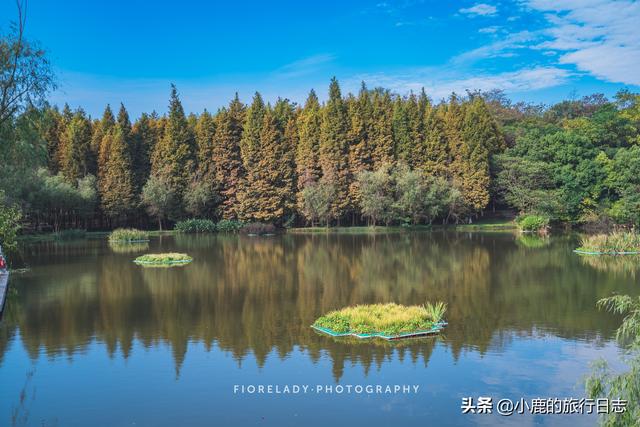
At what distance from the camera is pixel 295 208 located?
57938 mm

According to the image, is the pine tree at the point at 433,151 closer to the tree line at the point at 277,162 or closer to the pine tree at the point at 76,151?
the tree line at the point at 277,162

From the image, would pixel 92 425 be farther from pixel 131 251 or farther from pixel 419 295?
pixel 131 251

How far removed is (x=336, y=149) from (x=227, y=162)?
11.9m

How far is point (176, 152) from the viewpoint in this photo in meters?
59.3

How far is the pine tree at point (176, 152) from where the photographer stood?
192 feet

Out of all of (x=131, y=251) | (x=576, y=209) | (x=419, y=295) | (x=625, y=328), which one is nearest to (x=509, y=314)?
(x=419, y=295)

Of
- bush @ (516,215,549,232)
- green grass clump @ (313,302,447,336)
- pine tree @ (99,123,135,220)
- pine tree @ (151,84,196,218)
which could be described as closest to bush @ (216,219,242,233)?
pine tree @ (151,84,196,218)

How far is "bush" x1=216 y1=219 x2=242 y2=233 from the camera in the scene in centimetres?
5647

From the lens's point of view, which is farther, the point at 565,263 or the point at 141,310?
the point at 565,263

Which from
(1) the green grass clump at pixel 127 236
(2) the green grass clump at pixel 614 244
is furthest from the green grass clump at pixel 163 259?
(2) the green grass clump at pixel 614 244

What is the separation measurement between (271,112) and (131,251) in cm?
2971

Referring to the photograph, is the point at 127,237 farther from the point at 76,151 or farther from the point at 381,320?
the point at 381,320

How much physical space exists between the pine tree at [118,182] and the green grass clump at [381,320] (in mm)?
45104

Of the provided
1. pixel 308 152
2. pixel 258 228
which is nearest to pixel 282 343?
pixel 258 228
